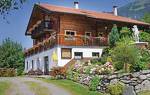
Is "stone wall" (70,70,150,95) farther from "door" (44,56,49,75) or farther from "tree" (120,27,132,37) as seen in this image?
"door" (44,56,49,75)

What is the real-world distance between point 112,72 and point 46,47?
17.4 metres

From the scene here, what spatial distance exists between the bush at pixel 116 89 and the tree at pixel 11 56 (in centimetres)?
3973


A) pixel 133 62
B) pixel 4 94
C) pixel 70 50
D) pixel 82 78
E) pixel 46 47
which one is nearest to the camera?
pixel 4 94

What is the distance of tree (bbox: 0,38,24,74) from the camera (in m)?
62.5

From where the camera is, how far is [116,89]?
2300cm

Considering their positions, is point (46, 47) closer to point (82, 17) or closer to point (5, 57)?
point (82, 17)

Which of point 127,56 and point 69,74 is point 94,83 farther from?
point 69,74

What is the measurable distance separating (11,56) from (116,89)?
42145mm

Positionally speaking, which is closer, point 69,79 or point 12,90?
point 12,90

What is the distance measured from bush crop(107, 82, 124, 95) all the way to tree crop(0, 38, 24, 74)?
39732 millimetres

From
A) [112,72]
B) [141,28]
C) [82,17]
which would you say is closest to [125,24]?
[141,28]

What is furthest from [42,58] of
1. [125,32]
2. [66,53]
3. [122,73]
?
[122,73]

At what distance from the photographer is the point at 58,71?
105 ft

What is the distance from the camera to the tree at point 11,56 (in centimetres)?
6253
